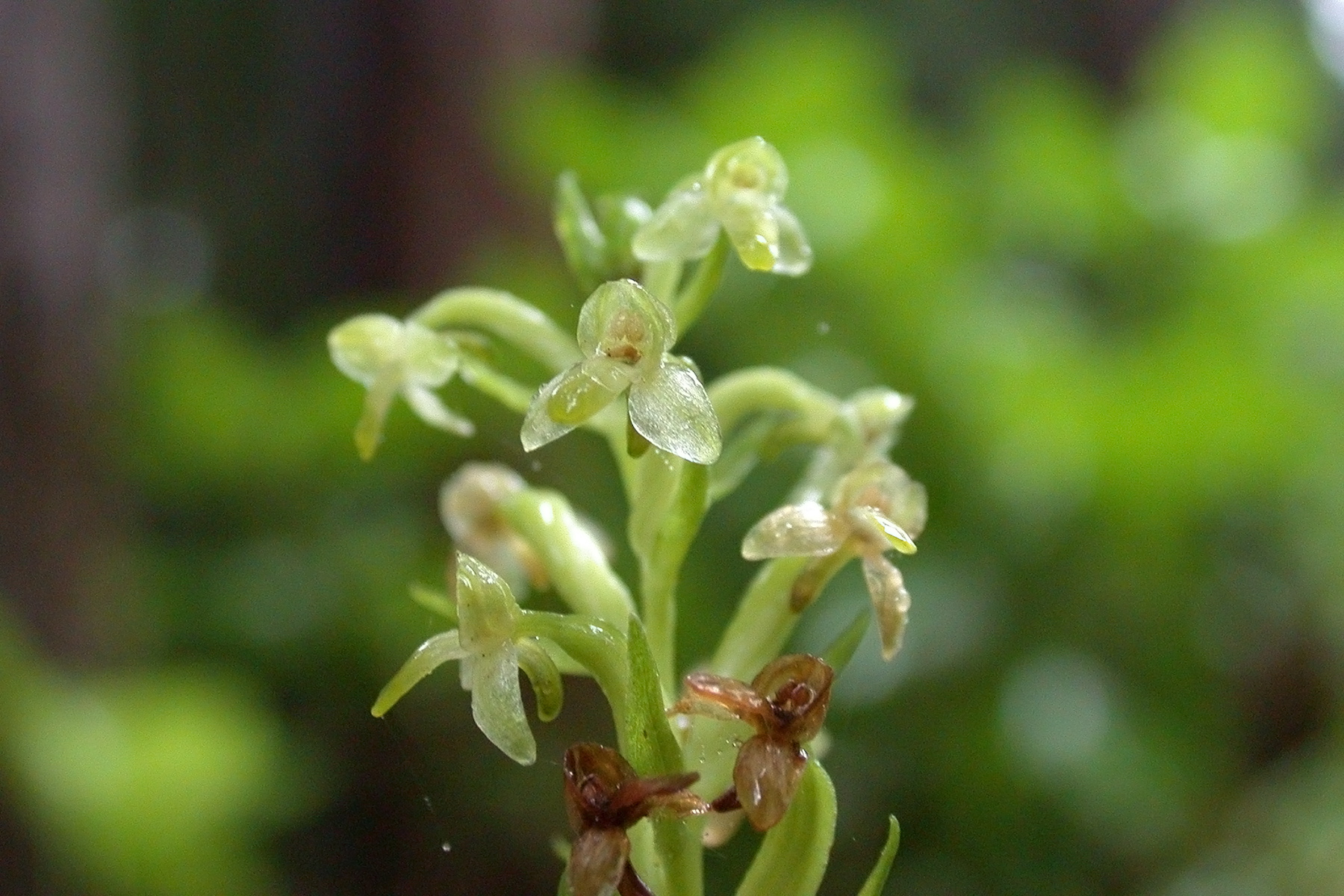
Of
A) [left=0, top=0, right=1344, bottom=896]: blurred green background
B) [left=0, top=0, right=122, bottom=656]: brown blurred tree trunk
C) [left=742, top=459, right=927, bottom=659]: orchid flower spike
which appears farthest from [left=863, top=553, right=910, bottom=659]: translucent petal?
[left=0, top=0, right=122, bottom=656]: brown blurred tree trunk

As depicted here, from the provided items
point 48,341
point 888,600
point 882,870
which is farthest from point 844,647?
point 48,341

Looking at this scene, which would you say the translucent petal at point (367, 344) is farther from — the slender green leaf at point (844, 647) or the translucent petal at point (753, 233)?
the slender green leaf at point (844, 647)

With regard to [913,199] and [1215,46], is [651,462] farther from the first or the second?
[1215,46]

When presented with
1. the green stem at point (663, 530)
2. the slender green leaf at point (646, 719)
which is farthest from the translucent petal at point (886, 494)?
the slender green leaf at point (646, 719)

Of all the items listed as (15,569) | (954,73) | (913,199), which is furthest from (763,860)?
(954,73)

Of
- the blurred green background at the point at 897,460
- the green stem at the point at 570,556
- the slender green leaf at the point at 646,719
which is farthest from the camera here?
the blurred green background at the point at 897,460

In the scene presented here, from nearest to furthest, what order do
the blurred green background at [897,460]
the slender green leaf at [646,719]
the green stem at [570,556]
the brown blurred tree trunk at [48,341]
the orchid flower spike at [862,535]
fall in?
1. the slender green leaf at [646,719]
2. the orchid flower spike at [862,535]
3. the green stem at [570,556]
4. the blurred green background at [897,460]
5. the brown blurred tree trunk at [48,341]

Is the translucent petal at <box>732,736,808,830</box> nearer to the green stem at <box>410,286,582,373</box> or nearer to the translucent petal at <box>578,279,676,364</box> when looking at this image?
the translucent petal at <box>578,279,676,364</box>

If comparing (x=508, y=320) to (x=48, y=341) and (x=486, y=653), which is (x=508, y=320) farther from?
(x=48, y=341)
